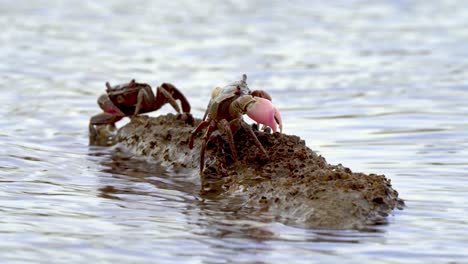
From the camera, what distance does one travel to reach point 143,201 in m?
7.44

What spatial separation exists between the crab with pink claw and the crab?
184 centimetres

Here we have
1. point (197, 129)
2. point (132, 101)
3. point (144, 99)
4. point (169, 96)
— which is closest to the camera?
point (197, 129)

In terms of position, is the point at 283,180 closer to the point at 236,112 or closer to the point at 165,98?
the point at 236,112

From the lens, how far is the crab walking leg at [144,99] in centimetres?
966

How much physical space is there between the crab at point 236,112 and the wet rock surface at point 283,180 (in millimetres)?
122

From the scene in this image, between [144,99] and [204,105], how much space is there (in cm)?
278

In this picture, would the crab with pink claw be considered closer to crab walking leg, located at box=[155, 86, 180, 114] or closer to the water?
crab walking leg, located at box=[155, 86, 180, 114]

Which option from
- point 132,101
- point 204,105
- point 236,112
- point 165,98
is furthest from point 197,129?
point 204,105

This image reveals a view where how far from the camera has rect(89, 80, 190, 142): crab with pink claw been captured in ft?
31.9

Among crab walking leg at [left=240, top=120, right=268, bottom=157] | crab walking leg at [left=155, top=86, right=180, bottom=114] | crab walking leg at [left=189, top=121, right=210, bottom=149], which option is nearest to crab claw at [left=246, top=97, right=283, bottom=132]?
crab walking leg at [left=240, top=120, right=268, bottom=157]

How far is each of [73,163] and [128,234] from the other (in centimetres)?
289

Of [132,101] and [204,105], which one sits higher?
[204,105]

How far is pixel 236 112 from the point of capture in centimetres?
762

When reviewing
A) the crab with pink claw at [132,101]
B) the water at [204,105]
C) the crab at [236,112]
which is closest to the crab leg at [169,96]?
the crab with pink claw at [132,101]
